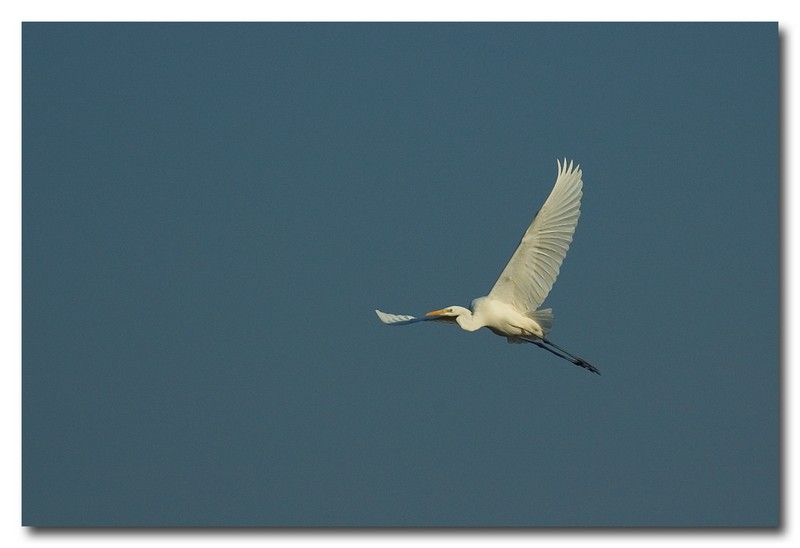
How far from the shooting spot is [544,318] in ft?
39.7

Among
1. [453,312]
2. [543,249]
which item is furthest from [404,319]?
[543,249]

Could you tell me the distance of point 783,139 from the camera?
36.3ft

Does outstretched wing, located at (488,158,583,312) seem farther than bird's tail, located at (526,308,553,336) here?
No

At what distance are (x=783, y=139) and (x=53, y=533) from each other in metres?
6.10

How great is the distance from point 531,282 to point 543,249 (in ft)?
1.12

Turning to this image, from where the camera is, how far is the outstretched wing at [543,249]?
11.7 metres

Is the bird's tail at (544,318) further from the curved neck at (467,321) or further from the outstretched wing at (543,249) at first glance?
the curved neck at (467,321)

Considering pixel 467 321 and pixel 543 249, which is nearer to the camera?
pixel 543 249

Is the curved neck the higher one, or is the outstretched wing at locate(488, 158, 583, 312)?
the outstretched wing at locate(488, 158, 583, 312)

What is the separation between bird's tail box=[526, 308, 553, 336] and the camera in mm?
12070

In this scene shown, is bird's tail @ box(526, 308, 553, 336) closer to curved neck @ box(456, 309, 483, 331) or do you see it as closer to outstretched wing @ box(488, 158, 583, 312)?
outstretched wing @ box(488, 158, 583, 312)

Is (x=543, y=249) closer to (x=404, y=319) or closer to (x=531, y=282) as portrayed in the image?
(x=531, y=282)

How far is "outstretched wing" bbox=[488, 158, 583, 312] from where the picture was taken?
11688 millimetres
